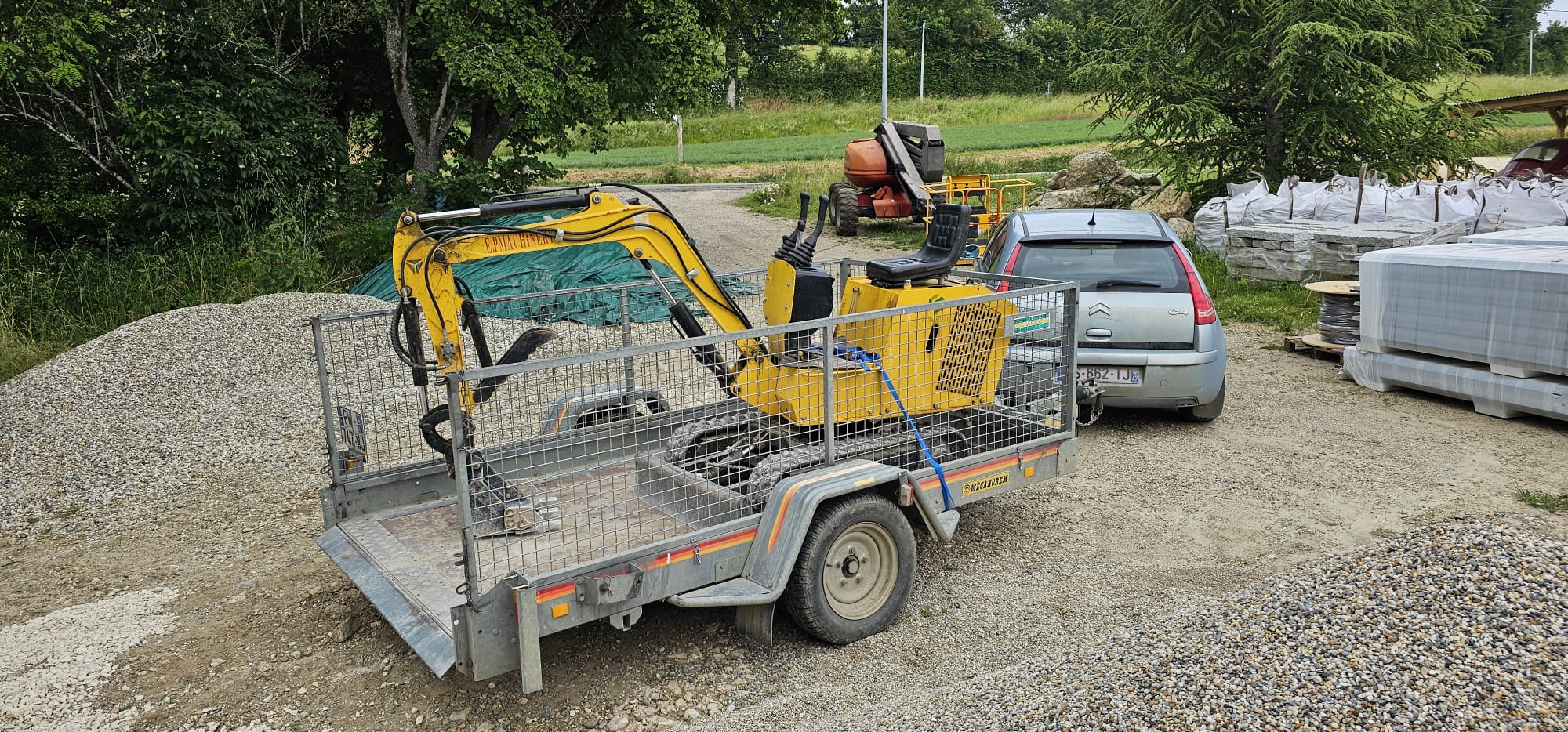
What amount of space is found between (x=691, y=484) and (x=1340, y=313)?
805cm

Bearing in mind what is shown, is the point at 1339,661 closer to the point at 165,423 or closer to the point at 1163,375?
the point at 1163,375

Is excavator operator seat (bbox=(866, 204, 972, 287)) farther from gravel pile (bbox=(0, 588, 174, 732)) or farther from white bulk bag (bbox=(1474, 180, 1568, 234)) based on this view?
white bulk bag (bbox=(1474, 180, 1568, 234))

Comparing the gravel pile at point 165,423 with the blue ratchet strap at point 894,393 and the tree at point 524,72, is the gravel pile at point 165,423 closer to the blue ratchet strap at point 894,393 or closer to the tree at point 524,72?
the blue ratchet strap at point 894,393

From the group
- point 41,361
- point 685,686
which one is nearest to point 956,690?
point 685,686

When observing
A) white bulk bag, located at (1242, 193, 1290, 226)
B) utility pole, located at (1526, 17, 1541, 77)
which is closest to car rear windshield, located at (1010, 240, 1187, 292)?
white bulk bag, located at (1242, 193, 1290, 226)

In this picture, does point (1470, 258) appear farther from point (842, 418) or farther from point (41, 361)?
point (41, 361)

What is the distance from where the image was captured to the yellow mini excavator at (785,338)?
15.3 feet

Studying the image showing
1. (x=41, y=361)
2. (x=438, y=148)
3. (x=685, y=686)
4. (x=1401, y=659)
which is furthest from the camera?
(x=438, y=148)

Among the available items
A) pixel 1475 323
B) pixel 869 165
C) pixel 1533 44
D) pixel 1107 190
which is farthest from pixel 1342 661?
pixel 1533 44

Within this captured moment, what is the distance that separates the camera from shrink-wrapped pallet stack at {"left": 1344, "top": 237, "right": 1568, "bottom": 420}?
25.1ft

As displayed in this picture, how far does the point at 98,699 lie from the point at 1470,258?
9371 mm

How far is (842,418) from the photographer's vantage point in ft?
17.2

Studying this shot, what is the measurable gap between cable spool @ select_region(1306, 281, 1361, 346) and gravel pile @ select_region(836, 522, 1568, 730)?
6178 millimetres

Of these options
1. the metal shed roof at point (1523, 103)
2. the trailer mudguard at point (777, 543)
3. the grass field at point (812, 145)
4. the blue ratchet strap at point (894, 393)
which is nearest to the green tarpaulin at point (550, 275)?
the blue ratchet strap at point (894, 393)
